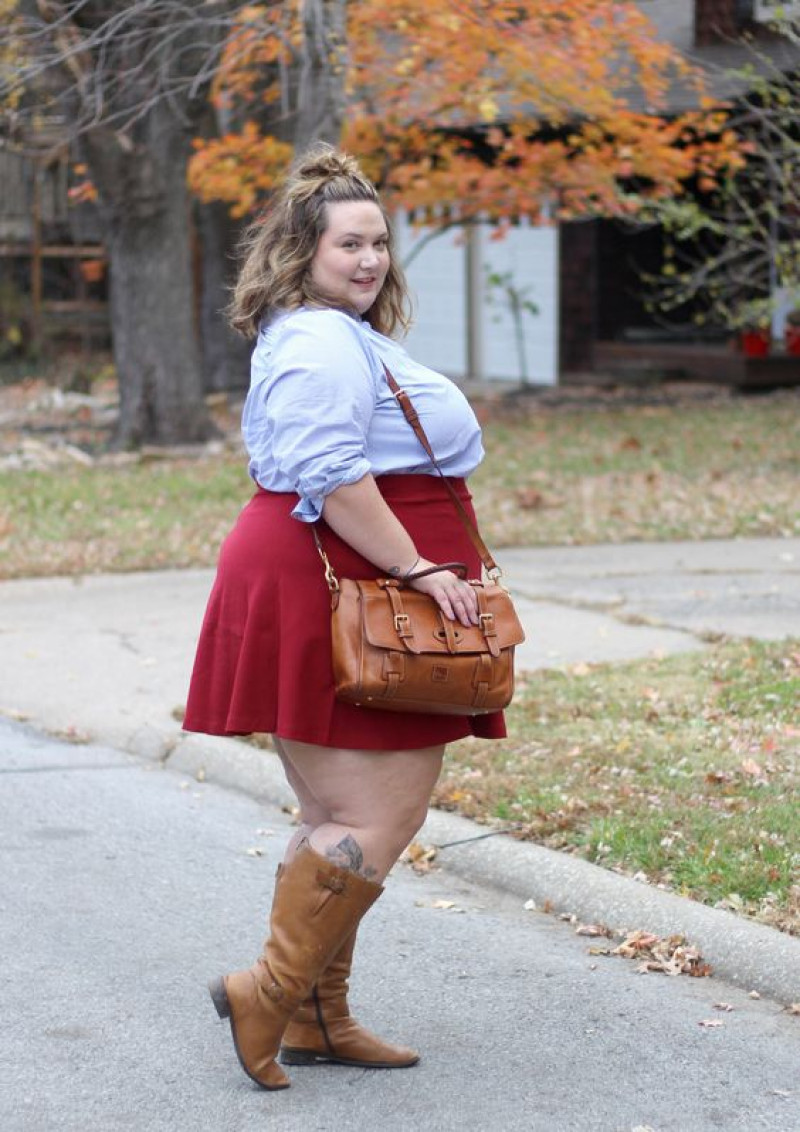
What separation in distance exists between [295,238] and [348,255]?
122mm

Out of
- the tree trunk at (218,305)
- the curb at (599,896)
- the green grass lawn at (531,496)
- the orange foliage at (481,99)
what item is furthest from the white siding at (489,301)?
the curb at (599,896)

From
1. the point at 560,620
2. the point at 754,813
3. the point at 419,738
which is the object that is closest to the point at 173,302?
the point at 560,620

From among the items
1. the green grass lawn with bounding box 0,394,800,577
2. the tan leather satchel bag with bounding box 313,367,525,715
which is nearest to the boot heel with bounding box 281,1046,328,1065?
the tan leather satchel bag with bounding box 313,367,525,715

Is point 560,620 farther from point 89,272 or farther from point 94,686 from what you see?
point 89,272

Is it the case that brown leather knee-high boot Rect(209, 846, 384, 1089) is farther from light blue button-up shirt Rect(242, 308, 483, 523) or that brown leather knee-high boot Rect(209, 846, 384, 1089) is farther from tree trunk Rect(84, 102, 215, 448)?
tree trunk Rect(84, 102, 215, 448)

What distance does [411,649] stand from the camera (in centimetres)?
340

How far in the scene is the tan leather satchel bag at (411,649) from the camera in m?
3.40

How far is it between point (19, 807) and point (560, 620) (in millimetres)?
3328

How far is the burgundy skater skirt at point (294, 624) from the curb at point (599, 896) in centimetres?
122

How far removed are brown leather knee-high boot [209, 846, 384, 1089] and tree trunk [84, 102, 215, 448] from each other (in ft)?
39.3

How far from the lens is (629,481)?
13.0 meters

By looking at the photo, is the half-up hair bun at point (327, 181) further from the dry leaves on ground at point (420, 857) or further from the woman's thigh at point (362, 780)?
the dry leaves on ground at point (420, 857)

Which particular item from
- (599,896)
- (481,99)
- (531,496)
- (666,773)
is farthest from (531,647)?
Answer: (481,99)

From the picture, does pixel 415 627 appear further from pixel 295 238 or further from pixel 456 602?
pixel 295 238
